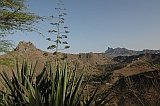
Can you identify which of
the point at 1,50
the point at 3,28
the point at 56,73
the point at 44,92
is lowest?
the point at 44,92

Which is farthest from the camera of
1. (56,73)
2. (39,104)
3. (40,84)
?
(40,84)

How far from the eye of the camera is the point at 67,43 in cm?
2105

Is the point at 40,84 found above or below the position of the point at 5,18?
below

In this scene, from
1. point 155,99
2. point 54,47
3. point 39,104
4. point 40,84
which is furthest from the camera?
point 54,47

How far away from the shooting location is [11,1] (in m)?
7.39

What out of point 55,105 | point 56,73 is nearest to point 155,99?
point 56,73

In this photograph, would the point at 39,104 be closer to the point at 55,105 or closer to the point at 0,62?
the point at 55,105

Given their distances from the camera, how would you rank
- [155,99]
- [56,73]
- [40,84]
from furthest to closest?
1. [155,99]
2. [40,84]
3. [56,73]

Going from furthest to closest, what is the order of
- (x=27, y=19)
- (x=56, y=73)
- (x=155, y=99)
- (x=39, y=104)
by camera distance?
(x=27, y=19), (x=155, y=99), (x=56, y=73), (x=39, y=104)

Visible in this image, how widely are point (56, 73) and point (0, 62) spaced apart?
4178 millimetres

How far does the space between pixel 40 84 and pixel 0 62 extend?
3610mm

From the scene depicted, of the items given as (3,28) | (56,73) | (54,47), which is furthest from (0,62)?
(54,47)

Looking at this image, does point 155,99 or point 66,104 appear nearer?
point 66,104

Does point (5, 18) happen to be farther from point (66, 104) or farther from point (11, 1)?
point (66, 104)
